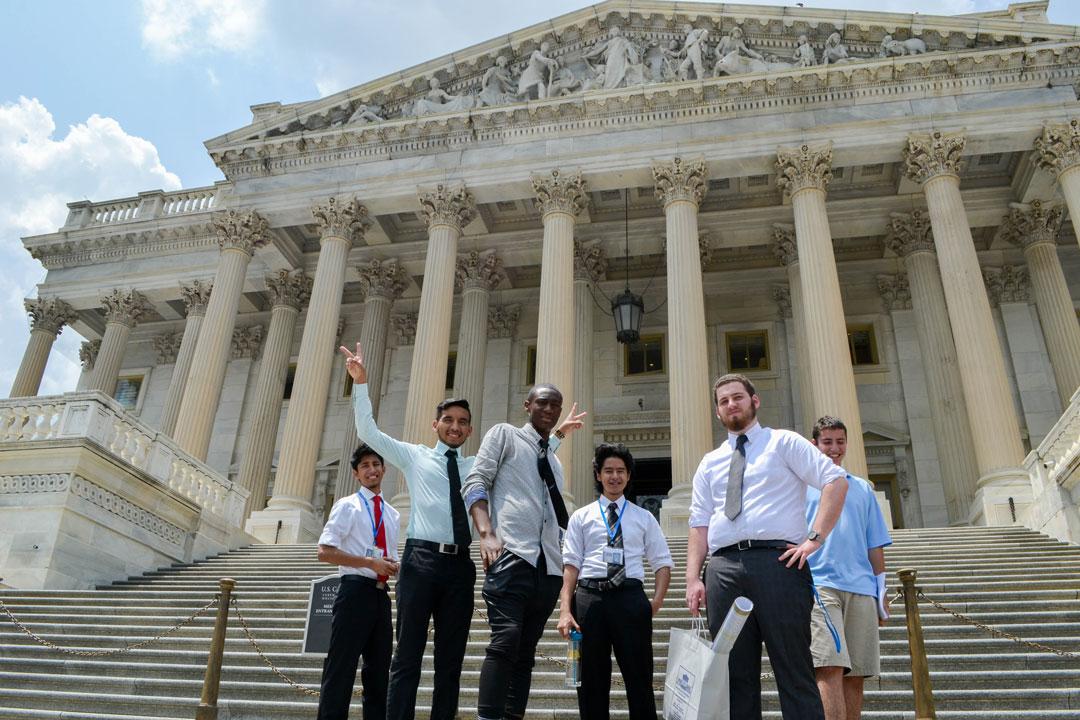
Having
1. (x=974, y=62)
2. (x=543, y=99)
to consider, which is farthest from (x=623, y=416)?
(x=974, y=62)

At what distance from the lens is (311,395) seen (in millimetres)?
19906

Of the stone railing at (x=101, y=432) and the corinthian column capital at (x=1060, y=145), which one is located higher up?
the corinthian column capital at (x=1060, y=145)

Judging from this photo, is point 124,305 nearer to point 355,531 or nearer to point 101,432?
point 101,432

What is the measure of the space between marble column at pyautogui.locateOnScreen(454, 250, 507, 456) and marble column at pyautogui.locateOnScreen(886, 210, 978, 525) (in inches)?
469

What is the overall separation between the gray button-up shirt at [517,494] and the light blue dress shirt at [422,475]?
284 mm

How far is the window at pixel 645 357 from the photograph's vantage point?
2619cm

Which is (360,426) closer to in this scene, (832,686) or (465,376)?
(832,686)

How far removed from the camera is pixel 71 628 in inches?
412

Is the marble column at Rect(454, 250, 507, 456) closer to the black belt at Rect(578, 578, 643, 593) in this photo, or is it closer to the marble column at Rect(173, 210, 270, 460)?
the marble column at Rect(173, 210, 270, 460)

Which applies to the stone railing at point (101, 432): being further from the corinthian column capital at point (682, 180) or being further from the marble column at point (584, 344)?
the corinthian column capital at point (682, 180)

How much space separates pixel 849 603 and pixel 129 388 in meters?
31.0

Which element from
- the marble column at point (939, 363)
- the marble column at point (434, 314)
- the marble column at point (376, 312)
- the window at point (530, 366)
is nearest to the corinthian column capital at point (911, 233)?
the marble column at point (939, 363)

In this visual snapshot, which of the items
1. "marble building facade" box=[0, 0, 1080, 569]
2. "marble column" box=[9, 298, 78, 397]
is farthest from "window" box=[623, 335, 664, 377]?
"marble column" box=[9, 298, 78, 397]

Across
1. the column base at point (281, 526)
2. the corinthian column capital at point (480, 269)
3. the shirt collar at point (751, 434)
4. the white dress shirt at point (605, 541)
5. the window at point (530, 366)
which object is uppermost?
the corinthian column capital at point (480, 269)
